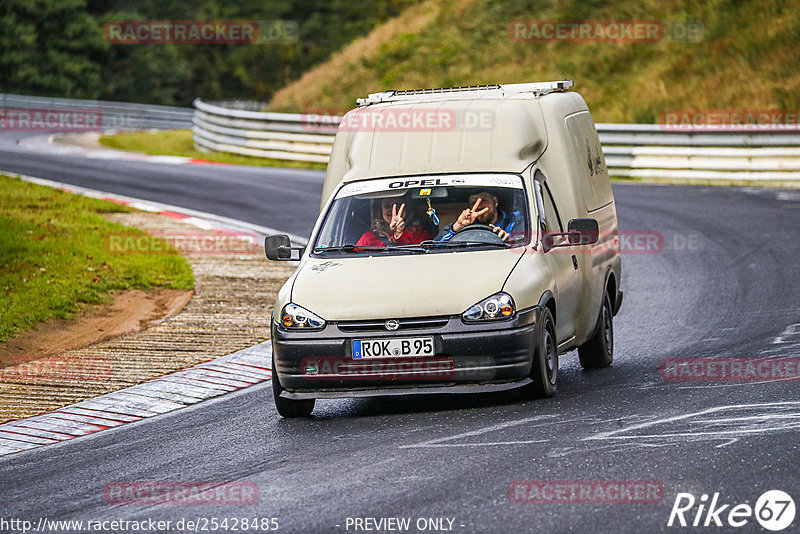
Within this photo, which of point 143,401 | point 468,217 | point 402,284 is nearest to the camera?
point 402,284

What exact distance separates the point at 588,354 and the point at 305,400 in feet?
8.98

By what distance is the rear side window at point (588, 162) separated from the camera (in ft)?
35.7

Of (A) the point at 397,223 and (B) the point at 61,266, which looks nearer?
(A) the point at 397,223

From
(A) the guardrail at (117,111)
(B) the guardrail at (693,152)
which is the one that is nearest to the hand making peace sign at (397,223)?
(B) the guardrail at (693,152)

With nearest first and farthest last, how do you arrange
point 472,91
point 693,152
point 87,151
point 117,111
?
point 472,91 < point 693,152 < point 87,151 < point 117,111

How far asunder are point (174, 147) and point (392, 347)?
27894mm

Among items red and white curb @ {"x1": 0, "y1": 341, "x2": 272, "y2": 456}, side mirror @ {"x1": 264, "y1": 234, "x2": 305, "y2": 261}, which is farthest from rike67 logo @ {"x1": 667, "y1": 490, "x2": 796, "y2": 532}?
red and white curb @ {"x1": 0, "y1": 341, "x2": 272, "y2": 456}

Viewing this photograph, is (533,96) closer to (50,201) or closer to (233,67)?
(50,201)

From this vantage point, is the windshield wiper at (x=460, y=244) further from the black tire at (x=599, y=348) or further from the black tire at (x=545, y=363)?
the black tire at (x=599, y=348)

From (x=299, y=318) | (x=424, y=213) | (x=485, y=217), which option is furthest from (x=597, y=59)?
(x=299, y=318)

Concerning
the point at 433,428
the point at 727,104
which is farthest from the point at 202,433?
the point at 727,104

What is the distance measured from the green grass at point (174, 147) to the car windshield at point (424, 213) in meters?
19.7

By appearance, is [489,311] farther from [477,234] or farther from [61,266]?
[61,266]

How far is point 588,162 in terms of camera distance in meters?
11.3
